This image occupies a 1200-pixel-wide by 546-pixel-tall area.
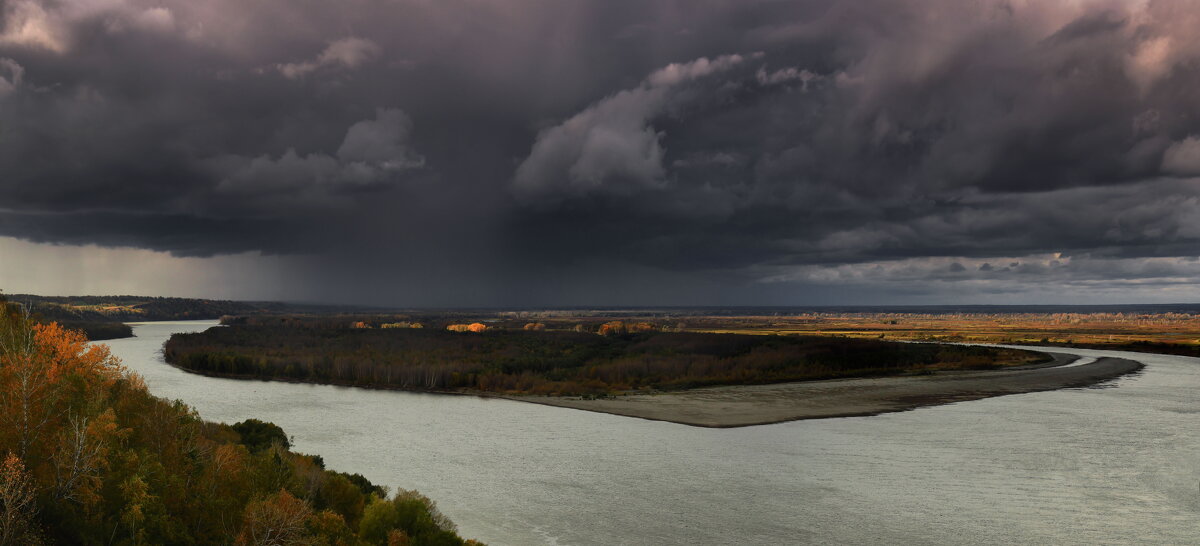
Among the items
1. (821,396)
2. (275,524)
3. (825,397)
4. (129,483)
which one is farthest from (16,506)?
(821,396)

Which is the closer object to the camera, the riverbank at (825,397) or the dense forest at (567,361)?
the riverbank at (825,397)

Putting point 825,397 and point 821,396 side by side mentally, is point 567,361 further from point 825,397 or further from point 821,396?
point 825,397

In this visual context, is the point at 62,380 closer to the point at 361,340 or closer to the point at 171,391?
the point at 171,391

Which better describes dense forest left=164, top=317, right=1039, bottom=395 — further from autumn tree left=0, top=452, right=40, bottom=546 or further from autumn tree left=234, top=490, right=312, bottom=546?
autumn tree left=0, top=452, right=40, bottom=546

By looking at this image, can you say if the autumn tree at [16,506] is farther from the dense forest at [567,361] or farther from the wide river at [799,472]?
the dense forest at [567,361]

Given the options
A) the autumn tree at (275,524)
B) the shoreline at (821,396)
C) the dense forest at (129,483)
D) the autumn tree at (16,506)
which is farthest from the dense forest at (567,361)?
the autumn tree at (16,506)

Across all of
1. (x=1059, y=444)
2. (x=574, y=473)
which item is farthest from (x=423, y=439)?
(x=1059, y=444)
